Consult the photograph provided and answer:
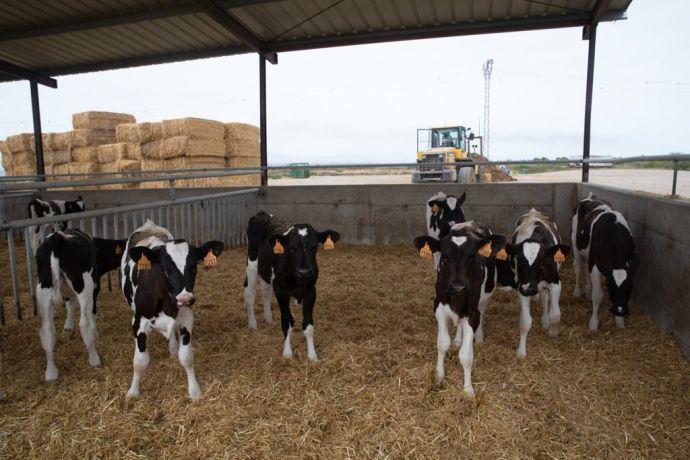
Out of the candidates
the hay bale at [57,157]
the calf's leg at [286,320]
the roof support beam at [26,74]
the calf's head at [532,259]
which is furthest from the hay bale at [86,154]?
the calf's head at [532,259]

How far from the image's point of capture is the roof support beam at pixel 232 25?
7814mm

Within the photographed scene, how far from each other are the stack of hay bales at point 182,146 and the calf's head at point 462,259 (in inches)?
541

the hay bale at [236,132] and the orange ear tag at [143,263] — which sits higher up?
the hay bale at [236,132]

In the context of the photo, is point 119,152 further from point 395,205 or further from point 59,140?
point 395,205

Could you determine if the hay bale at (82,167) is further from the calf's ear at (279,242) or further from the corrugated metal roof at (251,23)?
the calf's ear at (279,242)

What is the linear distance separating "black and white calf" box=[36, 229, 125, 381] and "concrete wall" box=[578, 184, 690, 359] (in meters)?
5.28

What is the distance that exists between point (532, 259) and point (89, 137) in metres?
19.3

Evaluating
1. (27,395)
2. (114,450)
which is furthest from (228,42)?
(114,450)

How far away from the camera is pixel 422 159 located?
19.8 meters

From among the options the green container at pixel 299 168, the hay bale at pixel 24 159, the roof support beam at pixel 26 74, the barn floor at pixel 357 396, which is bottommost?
the barn floor at pixel 357 396

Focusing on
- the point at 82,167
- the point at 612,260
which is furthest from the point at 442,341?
the point at 82,167

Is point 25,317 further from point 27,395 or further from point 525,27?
point 525,27

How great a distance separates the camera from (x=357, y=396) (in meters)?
3.56

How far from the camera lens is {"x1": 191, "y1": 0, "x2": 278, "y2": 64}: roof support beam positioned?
25.6 ft
